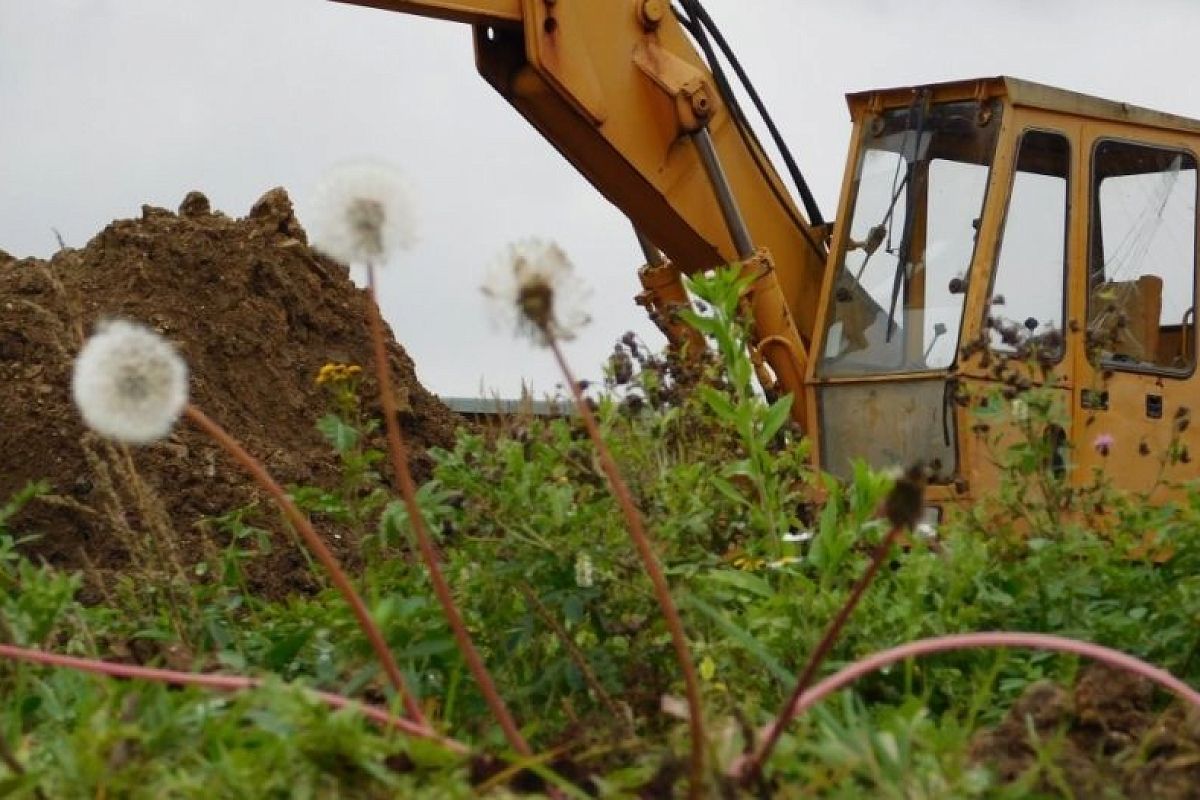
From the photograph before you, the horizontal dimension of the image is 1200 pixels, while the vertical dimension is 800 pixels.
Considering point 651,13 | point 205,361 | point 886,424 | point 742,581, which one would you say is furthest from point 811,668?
point 205,361

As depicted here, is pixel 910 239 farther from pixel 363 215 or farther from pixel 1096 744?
pixel 363 215

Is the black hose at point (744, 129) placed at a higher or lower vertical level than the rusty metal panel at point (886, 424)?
higher

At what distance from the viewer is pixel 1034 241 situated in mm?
7820

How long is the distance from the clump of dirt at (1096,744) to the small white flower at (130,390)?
1.23 meters

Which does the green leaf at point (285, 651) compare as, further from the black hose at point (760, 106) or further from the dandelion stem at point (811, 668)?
the black hose at point (760, 106)

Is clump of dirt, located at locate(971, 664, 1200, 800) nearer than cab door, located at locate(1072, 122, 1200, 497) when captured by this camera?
Yes

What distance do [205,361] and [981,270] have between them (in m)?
4.47

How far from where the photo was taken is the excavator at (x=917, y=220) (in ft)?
25.2

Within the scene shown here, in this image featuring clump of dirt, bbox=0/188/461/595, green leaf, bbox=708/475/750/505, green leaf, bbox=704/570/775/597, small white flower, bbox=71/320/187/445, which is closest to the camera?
small white flower, bbox=71/320/187/445

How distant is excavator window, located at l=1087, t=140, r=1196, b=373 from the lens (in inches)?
314

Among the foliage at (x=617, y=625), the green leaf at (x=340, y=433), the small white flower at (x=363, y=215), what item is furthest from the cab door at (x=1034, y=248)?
the small white flower at (x=363, y=215)

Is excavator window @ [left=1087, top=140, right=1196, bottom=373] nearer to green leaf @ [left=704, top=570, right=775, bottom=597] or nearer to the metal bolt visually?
the metal bolt

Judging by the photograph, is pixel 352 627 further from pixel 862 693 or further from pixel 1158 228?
pixel 1158 228

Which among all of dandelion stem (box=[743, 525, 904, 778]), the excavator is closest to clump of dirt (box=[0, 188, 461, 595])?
the excavator
